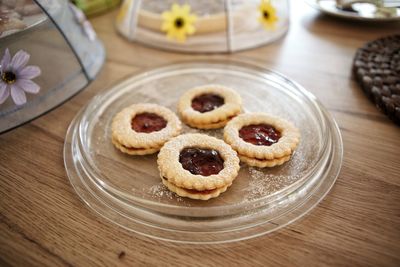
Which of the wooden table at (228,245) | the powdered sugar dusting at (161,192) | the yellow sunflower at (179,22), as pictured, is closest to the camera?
the wooden table at (228,245)

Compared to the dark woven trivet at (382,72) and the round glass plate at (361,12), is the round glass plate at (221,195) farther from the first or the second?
the round glass plate at (361,12)

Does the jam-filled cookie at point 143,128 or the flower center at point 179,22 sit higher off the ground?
the flower center at point 179,22

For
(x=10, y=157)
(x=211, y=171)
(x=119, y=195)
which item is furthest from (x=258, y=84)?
(x=10, y=157)

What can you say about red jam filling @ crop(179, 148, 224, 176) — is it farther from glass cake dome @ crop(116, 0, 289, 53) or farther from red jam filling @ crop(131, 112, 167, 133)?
glass cake dome @ crop(116, 0, 289, 53)

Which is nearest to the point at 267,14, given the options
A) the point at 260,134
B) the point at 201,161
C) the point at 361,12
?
the point at 361,12

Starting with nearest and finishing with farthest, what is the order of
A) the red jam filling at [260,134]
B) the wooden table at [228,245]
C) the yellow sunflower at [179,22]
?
1. the wooden table at [228,245]
2. the red jam filling at [260,134]
3. the yellow sunflower at [179,22]

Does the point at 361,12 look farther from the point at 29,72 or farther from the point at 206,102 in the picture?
the point at 29,72

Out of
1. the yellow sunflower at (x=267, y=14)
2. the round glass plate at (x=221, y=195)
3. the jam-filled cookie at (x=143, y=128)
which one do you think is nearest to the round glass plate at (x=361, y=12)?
the yellow sunflower at (x=267, y=14)
